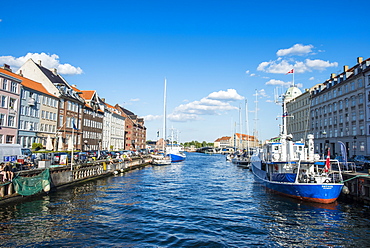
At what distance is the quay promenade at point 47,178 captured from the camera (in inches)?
944

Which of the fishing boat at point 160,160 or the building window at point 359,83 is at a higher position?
the building window at point 359,83

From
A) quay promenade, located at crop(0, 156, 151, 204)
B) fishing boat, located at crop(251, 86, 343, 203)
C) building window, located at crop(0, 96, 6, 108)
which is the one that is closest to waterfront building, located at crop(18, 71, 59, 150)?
building window, located at crop(0, 96, 6, 108)

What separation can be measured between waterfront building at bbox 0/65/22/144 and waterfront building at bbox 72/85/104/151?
81.8 feet

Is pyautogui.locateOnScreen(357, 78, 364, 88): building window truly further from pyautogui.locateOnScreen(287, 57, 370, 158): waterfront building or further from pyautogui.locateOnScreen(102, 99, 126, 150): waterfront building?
pyautogui.locateOnScreen(102, 99, 126, 150): waterfront building

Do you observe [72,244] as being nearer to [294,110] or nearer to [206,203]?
[206,203]

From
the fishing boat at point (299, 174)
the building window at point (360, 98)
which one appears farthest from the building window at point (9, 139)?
the building window at point (360, 98)

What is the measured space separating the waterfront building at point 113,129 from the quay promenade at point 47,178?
1602 inches

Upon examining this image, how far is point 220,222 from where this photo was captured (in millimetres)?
20422

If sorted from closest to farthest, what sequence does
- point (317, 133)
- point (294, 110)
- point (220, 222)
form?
point (220, 222) < point (317, 133) < point (294, 110)

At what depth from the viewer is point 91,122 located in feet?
260

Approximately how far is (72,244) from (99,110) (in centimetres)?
7432

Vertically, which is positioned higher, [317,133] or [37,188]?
[317,133]

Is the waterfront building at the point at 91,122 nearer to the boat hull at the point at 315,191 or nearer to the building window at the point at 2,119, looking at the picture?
the building window at the point at 2,119

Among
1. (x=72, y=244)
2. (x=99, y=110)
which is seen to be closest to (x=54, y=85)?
(x=99, y=110)
